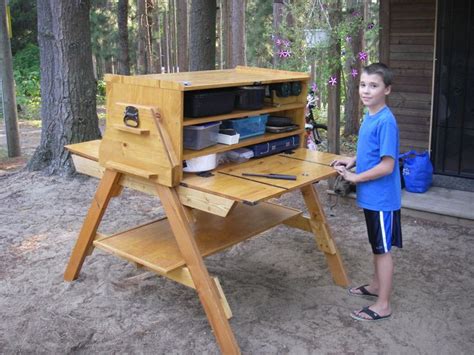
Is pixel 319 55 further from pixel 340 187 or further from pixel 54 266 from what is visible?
Answer: pixel 54 266

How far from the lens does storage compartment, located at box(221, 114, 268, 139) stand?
142 inches

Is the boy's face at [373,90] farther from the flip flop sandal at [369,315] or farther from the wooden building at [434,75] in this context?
the wooden building at [434,75]

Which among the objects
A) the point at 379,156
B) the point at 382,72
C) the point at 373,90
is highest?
the point at 382,72

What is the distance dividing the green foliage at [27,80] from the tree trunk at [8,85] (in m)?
7.33

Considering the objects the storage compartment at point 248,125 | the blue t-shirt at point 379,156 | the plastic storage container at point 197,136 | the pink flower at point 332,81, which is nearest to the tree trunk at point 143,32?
the pink flower at point 332,81

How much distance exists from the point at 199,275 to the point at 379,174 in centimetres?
117

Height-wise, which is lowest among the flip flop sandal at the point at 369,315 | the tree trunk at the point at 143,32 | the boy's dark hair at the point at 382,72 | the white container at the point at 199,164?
the flip flop sandal at the point at 369,315

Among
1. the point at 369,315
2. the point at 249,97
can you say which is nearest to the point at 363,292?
the point at 369,315

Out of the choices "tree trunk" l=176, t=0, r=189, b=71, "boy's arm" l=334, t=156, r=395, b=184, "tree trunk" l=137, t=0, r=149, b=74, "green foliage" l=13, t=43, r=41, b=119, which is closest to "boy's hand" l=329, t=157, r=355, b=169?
"boy's arm" l=334, t=156, r=395, b=184

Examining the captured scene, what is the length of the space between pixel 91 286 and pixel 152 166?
1.23m

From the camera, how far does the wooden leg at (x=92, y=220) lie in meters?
3.58

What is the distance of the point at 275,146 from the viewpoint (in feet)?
12.6

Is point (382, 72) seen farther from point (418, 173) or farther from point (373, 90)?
point (418, 173)

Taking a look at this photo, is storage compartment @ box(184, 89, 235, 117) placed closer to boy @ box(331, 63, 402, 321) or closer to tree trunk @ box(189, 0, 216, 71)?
boy @ box(331, 63, 402, 321)
